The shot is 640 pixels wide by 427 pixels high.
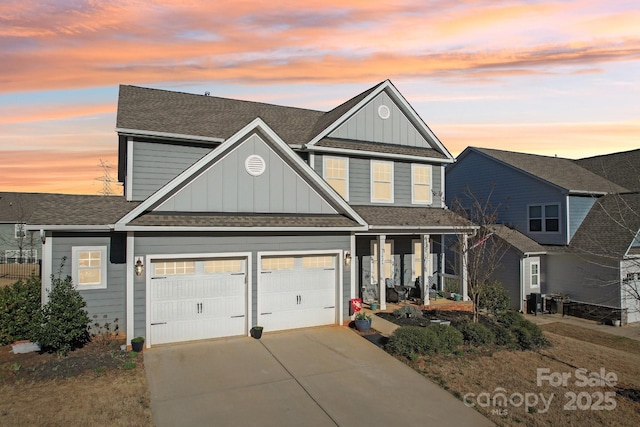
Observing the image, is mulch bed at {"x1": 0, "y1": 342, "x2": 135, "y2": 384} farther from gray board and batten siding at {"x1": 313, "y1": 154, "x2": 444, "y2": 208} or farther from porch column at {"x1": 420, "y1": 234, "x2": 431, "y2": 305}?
porch column at {"x1": 420, "y1": 234, "x2": 431, "y2": 305}

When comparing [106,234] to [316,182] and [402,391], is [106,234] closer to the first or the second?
[316,182]

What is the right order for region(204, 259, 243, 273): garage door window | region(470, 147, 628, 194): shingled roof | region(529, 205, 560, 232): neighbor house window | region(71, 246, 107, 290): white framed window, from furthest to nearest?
region(470, 147, 628, 194): shingled roof → region(529, 205, 560, 232): neighbor house window → region(204, 259, 243, 273): garage door window → region(71, 246, 107, 290): white framed window

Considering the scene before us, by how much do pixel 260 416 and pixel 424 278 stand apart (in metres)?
11.6

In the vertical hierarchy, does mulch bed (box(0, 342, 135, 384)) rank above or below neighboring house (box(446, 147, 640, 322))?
below

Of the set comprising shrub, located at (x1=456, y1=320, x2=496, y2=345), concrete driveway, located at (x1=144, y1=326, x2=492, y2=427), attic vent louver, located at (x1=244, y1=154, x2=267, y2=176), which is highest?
attic vent louver, located at (x1=244, y1=154, x2=267, y2=176)

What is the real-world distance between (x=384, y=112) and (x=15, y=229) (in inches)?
1685

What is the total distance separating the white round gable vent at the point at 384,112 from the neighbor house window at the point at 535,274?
10578 millimetres

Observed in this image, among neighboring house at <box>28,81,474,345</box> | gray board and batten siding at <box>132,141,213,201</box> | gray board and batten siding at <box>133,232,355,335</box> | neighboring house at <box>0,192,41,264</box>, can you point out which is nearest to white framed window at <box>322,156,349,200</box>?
neighboring house at <box>28,81,474,345</box>

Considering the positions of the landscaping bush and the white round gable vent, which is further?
the white round gable vent

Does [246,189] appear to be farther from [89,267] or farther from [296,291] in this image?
[89,267]

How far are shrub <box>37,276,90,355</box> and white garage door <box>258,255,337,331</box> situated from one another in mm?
5032

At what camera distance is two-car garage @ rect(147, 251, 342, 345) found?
12.1 meters

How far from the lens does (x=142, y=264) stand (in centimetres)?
1165

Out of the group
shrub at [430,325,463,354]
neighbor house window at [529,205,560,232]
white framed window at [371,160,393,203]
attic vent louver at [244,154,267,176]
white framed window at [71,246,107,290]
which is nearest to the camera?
shrub at [430,325,463,354]
